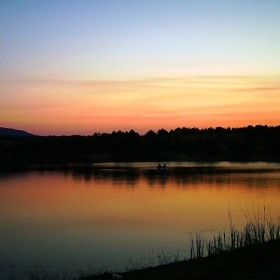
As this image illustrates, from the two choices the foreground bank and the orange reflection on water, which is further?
the orange reflection on water

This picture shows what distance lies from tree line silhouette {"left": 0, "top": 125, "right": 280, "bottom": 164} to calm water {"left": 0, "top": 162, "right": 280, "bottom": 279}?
141ft

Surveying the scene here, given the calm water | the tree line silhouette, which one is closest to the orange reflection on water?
the calm water

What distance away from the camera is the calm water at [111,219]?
11.5m

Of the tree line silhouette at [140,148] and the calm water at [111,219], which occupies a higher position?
the tree line silhouette at [140,148]

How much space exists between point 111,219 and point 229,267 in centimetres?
905

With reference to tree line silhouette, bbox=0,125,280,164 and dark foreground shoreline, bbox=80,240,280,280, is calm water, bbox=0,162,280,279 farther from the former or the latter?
tree line silhouette, bbox=0,125,280,164

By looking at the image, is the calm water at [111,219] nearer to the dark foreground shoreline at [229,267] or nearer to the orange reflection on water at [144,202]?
the orange reflection on water at [144,202]

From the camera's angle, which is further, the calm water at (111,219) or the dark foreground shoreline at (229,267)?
the calm water at (111,219)

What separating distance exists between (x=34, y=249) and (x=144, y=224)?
14.8 ft

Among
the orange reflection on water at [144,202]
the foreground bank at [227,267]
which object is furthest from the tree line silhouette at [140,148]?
the foreground bank at [227,267]

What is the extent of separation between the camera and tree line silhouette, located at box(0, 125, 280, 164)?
236 feet

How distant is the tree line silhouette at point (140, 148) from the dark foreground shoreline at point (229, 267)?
202 feet

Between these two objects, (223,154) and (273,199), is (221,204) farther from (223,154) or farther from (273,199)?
(223,154)

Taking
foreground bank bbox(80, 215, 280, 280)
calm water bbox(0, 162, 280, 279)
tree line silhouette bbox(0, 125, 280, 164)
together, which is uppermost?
tree line silhouette bbox(0, 125, 280, 164)
